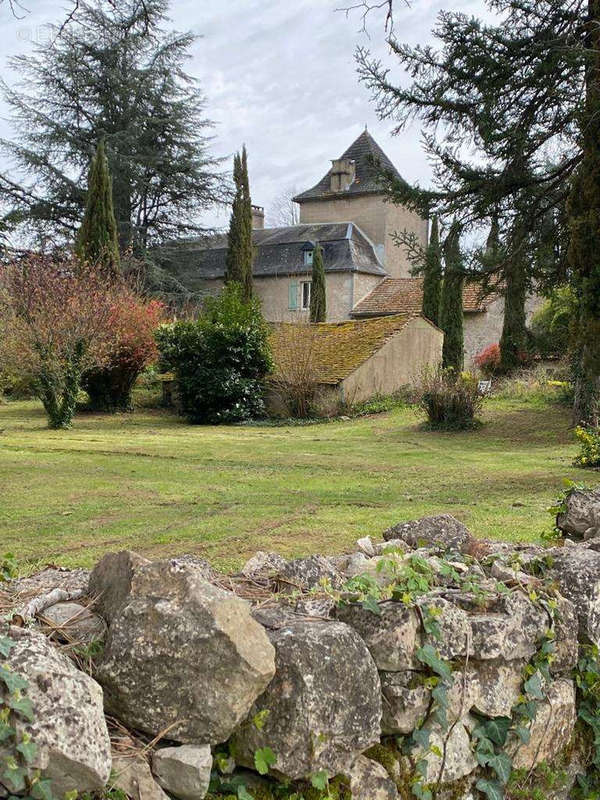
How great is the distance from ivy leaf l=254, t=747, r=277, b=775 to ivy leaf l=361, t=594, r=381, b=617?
0.55 meters

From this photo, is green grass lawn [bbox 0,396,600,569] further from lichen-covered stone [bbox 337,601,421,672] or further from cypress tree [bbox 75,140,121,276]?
cypress tree [bbox 75,140,121,276]

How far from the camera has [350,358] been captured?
21.9 m

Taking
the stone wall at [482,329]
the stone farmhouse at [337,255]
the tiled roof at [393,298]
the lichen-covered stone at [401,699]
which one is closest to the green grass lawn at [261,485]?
the lichen-covered stone at [401,699]

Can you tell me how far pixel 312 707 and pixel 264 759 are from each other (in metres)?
0.21

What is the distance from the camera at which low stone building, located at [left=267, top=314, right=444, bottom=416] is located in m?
20.8

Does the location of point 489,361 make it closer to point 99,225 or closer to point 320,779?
point 99,225

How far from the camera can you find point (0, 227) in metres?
9.71

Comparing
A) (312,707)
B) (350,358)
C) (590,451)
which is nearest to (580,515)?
(312,707)

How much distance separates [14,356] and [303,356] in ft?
24.1

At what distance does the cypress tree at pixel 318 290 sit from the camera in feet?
120

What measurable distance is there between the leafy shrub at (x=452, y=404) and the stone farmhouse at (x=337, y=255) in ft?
61.1

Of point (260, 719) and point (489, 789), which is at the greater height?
point (260, 719)

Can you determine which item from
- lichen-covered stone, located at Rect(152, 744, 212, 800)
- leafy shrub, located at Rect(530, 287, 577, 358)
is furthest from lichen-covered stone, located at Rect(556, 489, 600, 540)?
leafy shrub, located at Rect(530, 287, 577, 358)

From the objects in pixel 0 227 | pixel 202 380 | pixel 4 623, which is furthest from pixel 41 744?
pixel 202 380
